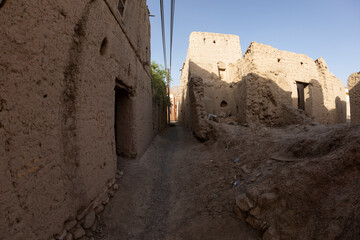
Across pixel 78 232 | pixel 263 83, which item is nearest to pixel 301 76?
pixel 263 83

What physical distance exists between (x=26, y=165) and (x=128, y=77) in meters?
3.21

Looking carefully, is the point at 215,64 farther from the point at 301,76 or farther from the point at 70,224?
the point at 70,224

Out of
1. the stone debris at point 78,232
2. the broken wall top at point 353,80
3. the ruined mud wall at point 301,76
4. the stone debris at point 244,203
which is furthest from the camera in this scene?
the ruined mud wall at point 301,76

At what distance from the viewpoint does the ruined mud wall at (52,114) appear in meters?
1.42

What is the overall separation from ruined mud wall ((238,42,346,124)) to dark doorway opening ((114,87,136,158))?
576 centimetres

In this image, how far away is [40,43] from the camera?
1.72 m

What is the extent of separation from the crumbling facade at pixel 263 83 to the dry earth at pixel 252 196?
3.26 metres

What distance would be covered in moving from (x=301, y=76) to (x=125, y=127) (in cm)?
943

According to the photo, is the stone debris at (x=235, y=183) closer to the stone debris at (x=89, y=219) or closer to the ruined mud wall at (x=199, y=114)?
the stone debris at (x=89, y=219)

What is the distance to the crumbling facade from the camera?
7227 mm

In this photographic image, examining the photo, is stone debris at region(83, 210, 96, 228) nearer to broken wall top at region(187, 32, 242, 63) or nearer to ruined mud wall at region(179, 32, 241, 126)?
ruined mud wall at region(179, 32, 241, 126)

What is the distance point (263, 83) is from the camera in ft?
24.1

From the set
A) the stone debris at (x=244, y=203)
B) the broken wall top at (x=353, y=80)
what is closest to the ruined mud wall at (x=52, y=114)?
the stone debris at (x=244, y=203)

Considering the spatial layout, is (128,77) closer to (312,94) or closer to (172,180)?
(172,180)
